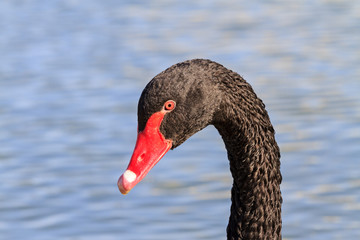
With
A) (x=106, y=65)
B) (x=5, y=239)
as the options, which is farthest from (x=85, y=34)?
(x=5, y=239)

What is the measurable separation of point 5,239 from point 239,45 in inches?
211

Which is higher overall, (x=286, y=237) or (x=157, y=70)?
(x=157, y=70)

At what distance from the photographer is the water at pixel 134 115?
23.4ft

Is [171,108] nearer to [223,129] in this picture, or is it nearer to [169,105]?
[169,105]

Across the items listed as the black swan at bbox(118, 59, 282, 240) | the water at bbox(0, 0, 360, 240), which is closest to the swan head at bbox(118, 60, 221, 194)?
the black swan at bbox(118, 59, 282, 240)

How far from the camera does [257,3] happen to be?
1388 cm

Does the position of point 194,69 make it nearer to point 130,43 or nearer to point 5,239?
point 5,239

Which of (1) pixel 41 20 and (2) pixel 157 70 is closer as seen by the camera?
(2) pixel 157 70

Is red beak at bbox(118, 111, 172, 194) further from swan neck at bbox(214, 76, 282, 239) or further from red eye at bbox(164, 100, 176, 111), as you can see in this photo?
swan neck at bbox(214, 76, 282, 239)

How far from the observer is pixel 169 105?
4359mm

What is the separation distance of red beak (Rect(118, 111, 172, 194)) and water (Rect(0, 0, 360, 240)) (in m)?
2.44

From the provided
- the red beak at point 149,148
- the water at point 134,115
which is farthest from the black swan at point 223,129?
the water at point 134,115

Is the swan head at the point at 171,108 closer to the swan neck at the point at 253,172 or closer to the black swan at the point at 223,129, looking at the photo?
the black swan at the point at 223,129

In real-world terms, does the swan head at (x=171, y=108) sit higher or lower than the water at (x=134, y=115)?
lower
